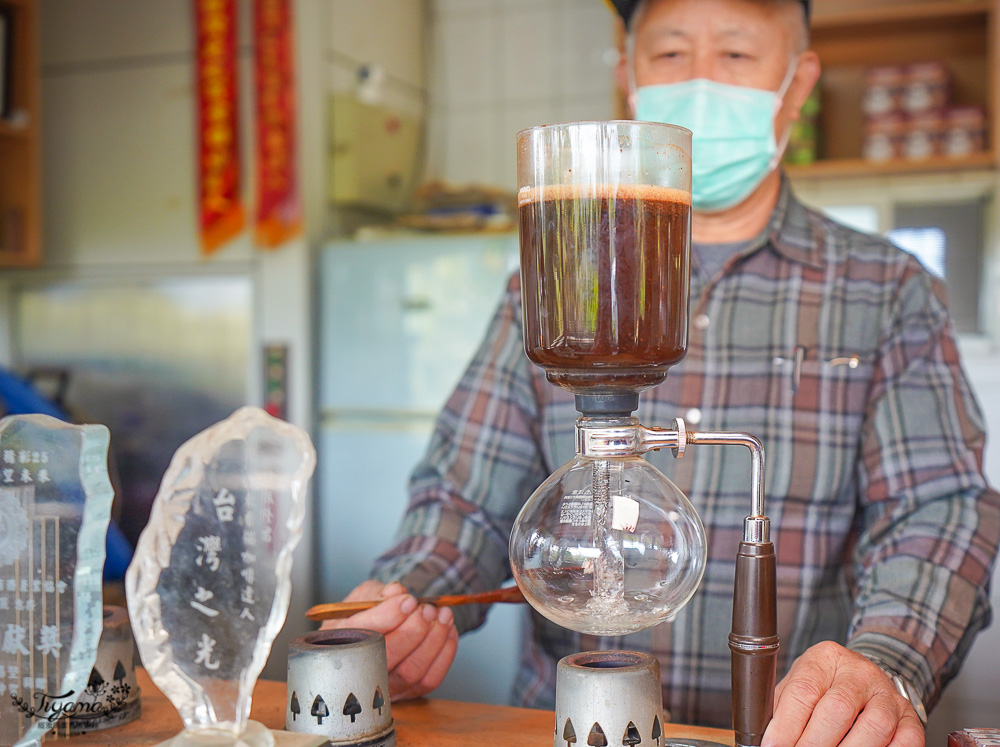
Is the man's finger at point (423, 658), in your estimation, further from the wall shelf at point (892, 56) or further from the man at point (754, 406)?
the wall shelf at point (892, 56)

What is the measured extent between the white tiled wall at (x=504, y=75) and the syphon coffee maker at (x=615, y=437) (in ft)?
8.10

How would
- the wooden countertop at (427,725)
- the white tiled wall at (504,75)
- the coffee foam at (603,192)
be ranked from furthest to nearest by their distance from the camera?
the white tiled wall at (504,75) < the wooden countertop at (427,725) < the coffee foam at (603,192)

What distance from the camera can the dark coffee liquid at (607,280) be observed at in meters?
0.59

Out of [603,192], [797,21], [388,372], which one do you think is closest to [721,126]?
[797,21]

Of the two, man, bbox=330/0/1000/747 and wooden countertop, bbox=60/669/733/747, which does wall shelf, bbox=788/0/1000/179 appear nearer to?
man, bbox=330/0/1000/747

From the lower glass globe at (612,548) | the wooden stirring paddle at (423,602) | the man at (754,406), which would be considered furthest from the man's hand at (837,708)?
the man at (754,406)

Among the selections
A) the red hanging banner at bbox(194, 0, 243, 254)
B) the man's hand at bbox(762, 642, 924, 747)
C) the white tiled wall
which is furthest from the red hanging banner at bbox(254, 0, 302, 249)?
the man's hand at bbox(762, 642, 924, 747)

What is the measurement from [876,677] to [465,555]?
523 millimetres

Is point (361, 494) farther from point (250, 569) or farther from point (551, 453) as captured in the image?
point (250, 569)

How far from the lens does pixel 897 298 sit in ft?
3.95

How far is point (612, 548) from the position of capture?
62 centimetres

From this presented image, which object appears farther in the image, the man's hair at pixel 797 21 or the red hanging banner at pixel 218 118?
the red hanging banner at pixel 218 118

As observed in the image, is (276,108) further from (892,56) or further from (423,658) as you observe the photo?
(423,658)

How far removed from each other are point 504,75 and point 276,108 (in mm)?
901
